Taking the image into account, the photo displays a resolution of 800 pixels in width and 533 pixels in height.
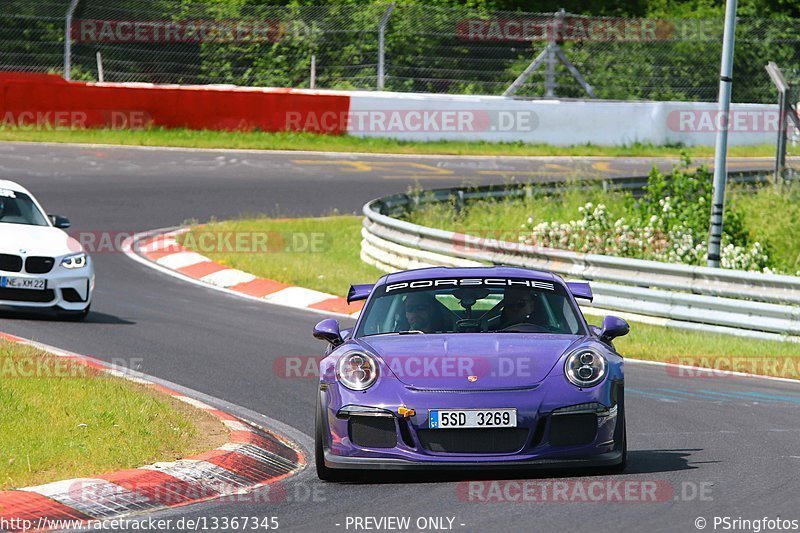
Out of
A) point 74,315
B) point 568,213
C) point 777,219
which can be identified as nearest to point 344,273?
point 568,213

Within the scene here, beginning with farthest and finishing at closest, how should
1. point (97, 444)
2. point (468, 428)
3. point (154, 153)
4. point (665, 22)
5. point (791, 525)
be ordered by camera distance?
point (665, 22) → point (154, 153) → point (97, 444) → point (468, 428) → point (791, 525)

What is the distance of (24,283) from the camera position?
576 inches

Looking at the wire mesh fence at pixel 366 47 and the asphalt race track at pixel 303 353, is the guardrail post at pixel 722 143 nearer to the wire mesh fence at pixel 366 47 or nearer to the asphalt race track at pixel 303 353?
the asphalt race track at pixel 303 353

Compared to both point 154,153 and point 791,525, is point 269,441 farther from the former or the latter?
point 154,153

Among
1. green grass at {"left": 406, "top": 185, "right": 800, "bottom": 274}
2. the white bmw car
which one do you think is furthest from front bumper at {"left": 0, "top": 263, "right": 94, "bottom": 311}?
green grass at {"left": 406, "top": 185, "right": 800, "bottom": 274}

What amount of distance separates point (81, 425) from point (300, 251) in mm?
13132

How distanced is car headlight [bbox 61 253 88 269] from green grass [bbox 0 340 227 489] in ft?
12.6

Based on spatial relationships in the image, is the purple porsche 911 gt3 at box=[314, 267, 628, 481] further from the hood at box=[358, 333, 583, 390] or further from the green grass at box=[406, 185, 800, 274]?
the green grass at box=[406, 185, 800, 274]

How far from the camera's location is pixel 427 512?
665 centimetres

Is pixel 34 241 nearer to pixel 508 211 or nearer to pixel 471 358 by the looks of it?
pixel 471 358

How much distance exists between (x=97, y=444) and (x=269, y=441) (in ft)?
3.96

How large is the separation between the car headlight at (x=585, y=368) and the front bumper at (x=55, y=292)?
842cm

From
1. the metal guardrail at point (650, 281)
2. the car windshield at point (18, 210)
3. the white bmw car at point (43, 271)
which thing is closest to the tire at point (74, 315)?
the white bmw car at point (43, 271)

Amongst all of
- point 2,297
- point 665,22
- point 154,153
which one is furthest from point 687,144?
point 2,297
